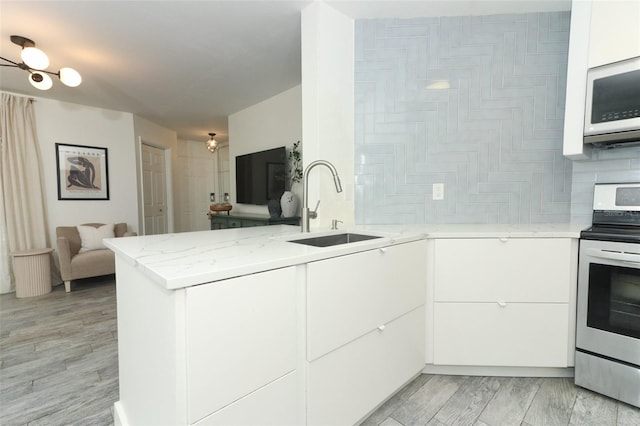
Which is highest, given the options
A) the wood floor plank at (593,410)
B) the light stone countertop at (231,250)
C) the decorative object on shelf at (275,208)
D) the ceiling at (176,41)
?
the ceiling at (176,41)

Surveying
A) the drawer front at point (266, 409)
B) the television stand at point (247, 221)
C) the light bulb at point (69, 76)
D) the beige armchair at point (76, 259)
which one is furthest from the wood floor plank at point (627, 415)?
the beige armchair at point (76, 259)

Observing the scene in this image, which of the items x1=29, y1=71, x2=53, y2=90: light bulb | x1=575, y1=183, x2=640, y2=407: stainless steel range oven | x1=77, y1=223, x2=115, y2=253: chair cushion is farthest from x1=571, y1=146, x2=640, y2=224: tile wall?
x1=77, y1=223, x2=115, y2=253: chair cushion

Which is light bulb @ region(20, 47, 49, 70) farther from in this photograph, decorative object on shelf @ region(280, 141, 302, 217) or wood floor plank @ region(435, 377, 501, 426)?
wood floor plank @ region(435, 377, 501, 426)

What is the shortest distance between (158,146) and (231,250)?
205 inches

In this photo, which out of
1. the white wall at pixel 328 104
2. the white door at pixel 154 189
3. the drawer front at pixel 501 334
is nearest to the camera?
the drawer front at pixel 501 334

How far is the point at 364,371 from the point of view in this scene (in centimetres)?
137

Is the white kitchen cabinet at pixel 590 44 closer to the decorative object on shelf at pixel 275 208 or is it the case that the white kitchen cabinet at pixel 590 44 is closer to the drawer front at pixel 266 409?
the drawer front at pixel 266 409

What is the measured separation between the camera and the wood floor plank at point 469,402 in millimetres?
1439

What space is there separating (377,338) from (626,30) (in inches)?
81.4

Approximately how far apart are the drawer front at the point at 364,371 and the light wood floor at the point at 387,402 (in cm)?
13

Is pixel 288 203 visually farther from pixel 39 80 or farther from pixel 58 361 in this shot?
pixel 39 80

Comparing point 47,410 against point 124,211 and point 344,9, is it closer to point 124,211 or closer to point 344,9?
point 344,9

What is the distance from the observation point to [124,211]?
4672 millimetres

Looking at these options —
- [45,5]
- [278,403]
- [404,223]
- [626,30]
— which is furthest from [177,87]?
[626,30]
